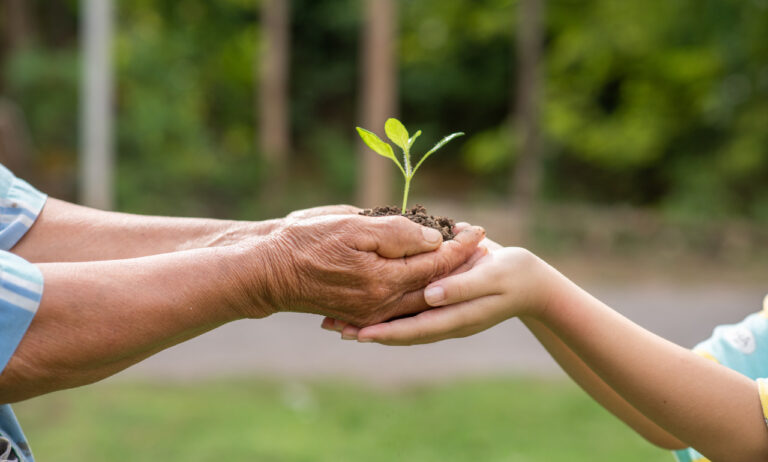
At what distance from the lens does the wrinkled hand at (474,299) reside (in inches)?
Answer: 80.4

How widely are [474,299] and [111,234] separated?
1139 mm

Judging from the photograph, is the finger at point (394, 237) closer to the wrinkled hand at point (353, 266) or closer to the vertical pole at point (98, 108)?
the wrinkled hand at point (353, 266)

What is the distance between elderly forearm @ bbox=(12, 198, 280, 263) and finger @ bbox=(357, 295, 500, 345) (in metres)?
0.54

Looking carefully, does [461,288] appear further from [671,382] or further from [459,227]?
[671,382]

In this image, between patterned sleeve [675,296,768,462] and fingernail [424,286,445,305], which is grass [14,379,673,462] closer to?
patterned sleeve [675,296,768,462]

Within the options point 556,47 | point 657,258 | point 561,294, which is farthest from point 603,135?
point 561,294

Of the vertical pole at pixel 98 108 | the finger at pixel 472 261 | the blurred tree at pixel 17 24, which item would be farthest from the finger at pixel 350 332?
the blurred tree at pixel 17 24

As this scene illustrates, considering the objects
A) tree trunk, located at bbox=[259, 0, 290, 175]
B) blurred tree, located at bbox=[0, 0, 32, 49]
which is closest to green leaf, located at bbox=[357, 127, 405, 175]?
tree trunk, located at bbox=[259, 0, 290, 175]

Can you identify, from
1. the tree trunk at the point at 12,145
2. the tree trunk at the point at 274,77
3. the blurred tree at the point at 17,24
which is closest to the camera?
the tree trunk at the point at 12,145

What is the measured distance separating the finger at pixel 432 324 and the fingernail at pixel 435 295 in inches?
1.9

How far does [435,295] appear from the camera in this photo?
6.70 feet

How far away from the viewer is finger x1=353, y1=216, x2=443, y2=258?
2.03m

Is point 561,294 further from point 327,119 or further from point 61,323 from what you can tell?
point 327,119

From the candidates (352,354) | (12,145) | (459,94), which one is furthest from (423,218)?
(459,94)
